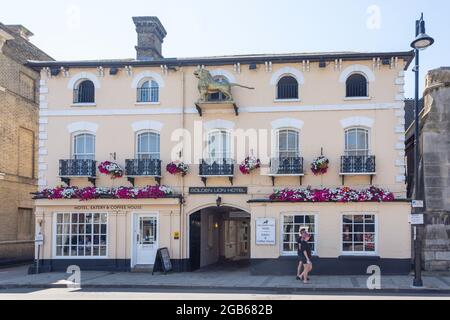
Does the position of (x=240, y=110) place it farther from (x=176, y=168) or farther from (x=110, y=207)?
(x=110, y=207)

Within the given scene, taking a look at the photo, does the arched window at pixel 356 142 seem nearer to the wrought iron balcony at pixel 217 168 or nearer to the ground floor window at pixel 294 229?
the ground floor window at pixel 294 229

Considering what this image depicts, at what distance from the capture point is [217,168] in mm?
20406

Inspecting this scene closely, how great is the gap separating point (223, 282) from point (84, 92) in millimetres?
9434

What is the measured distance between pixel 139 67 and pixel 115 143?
9.91 feet

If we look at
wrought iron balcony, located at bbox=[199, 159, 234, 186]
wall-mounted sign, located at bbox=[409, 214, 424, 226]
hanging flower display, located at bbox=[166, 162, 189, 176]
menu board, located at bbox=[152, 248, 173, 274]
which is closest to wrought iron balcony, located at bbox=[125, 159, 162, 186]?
hanging flower display, located at bbox=[166, 162, 189, 176]

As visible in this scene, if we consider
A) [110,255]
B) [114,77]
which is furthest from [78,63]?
[110,255]

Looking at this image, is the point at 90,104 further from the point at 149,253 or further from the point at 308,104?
the point at 308,104

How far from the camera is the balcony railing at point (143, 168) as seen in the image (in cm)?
2058

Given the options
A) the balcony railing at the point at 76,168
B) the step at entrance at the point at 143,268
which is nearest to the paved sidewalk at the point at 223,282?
the step at entrance at the point at 143,268

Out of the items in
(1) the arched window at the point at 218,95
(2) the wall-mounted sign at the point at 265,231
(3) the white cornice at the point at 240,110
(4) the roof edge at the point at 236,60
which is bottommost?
(2) the wall-mounted sign at the point at 265,231

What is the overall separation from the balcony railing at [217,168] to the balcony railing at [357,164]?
399cm

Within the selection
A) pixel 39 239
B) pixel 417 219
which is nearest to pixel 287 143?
pixel 417 219

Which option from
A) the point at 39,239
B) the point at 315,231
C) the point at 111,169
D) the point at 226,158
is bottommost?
the point at 39,239

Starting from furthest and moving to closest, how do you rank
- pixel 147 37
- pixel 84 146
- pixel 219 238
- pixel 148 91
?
pixel 219 238, pixel 147 37, pixel 84 146, pixel 148 91
